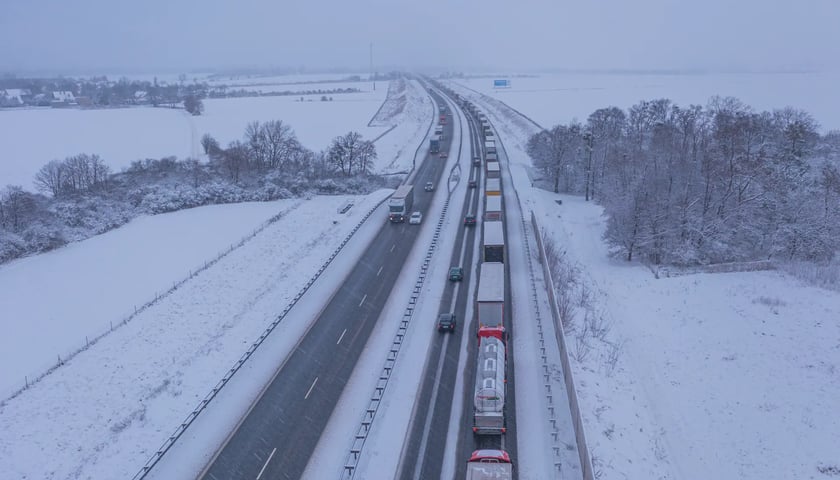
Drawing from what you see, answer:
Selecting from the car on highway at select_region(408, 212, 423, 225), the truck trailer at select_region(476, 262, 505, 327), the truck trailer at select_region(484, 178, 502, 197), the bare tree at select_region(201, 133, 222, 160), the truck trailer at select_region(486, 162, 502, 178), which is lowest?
the truck trailer at select_region(476, 262, 505, 327)

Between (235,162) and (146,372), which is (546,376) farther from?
(235,162)

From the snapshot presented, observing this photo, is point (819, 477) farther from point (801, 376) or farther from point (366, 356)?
point (366, 356)

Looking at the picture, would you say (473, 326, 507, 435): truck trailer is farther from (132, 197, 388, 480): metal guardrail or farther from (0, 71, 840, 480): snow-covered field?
(132, 197, 388, 480): metal guardrail

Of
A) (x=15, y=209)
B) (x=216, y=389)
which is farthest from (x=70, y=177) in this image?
(x=216, y=389)

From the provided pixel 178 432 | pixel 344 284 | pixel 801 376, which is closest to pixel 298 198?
pixel 344 284

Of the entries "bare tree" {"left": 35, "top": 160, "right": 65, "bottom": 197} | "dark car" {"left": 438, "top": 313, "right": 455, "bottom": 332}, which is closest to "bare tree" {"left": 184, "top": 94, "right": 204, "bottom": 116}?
"bare tree" {"left": 35, "top": 160, "right": 65, "bottom": 197}

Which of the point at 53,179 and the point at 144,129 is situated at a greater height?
the point at 144,129

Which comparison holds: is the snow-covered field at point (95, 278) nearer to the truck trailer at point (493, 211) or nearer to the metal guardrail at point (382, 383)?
the metal guardrail at point (382, 383)

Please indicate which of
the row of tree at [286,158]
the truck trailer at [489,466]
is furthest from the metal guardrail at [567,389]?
the row of tree at [286,158]
